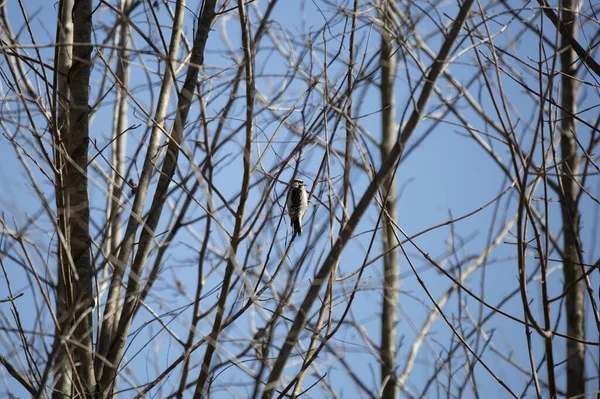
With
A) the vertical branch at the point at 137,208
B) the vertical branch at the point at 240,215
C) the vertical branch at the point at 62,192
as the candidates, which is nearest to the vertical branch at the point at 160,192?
the vertical branch at the point at 137,208

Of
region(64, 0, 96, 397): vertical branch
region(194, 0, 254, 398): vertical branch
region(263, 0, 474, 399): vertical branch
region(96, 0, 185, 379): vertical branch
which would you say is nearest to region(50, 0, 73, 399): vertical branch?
region(64, 0, 96, 397): vertical branch

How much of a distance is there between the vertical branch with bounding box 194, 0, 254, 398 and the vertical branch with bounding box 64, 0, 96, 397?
1.53 feet

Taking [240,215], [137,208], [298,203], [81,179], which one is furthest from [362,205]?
[298,203]

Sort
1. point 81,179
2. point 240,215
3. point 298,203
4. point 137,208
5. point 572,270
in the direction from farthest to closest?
point 298,203, point 572,270, point 137,208, point 81,179, point 240,215

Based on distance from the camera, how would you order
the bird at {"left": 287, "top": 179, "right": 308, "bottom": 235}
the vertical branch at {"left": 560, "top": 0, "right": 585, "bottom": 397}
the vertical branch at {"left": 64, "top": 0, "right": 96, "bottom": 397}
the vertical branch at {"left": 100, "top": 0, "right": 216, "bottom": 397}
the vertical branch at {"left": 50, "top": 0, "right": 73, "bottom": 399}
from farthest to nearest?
the bird at {"left": 287, "top": 179, "right": 308, "bottom": 235} < the vertical branch at {"left": 560, "top": 0, "right": 585, "bottom": 397} < the vertical branch at {"left": 100, "top": 0, "right": 216, "bottom": 397} < the vertical branch at {"left": 64, "top": 0, "right": 96, "bottom": 397} < the vertical branch at {"left": 50, "top": 0, "right": 73, "bottom": 399}

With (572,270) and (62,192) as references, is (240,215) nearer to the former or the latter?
(62,192)

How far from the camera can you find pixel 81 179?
2.32 metres

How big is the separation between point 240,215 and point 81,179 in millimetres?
685

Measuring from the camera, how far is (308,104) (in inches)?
90.0

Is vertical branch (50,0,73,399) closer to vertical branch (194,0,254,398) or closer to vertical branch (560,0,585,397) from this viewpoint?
vertical branch (194,0,254,398)

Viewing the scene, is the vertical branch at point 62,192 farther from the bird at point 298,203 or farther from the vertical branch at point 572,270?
the vertical branch at point 572,270

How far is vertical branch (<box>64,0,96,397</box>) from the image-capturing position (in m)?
2.16

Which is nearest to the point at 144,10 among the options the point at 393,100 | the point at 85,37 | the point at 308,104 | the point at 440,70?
the point at 85,37

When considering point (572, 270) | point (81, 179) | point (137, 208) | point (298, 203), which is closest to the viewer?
point (81, 179)
